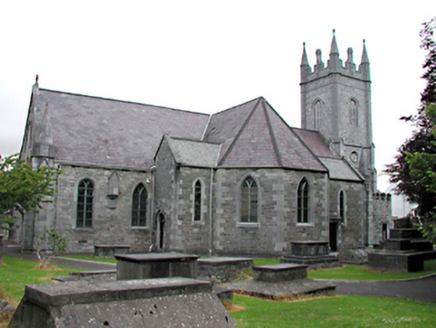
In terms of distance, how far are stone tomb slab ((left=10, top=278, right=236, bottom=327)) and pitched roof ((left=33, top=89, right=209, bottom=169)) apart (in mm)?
23478

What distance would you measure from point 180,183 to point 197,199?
1482mm

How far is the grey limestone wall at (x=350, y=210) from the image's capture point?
106ft

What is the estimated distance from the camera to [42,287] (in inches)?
174

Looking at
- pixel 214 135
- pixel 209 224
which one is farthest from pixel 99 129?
pixel 209 224

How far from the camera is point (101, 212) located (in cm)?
2708

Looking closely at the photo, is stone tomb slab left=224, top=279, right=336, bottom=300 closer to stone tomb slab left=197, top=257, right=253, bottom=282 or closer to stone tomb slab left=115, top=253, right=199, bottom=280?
stone tomb slab left=197, top=257, right=253, bottom=282

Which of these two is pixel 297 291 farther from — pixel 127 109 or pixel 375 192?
pixel 375 192

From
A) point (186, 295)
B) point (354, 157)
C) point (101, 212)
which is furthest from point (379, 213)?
point (186, 295)

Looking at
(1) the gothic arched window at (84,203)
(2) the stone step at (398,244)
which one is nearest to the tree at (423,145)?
(2) the stone step at (398,244)

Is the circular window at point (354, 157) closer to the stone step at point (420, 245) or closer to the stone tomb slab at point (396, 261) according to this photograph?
the stone step at point (420, 245)

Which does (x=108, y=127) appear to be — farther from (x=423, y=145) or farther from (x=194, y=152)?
(x=423, y=145)

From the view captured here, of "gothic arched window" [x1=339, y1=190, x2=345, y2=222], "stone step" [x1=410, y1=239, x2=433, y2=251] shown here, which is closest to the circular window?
"gothic arched window" [x1=339, y1=190, x2=345, y2=222]

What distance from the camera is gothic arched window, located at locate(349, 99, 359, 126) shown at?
166ft

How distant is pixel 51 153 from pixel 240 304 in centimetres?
1925
